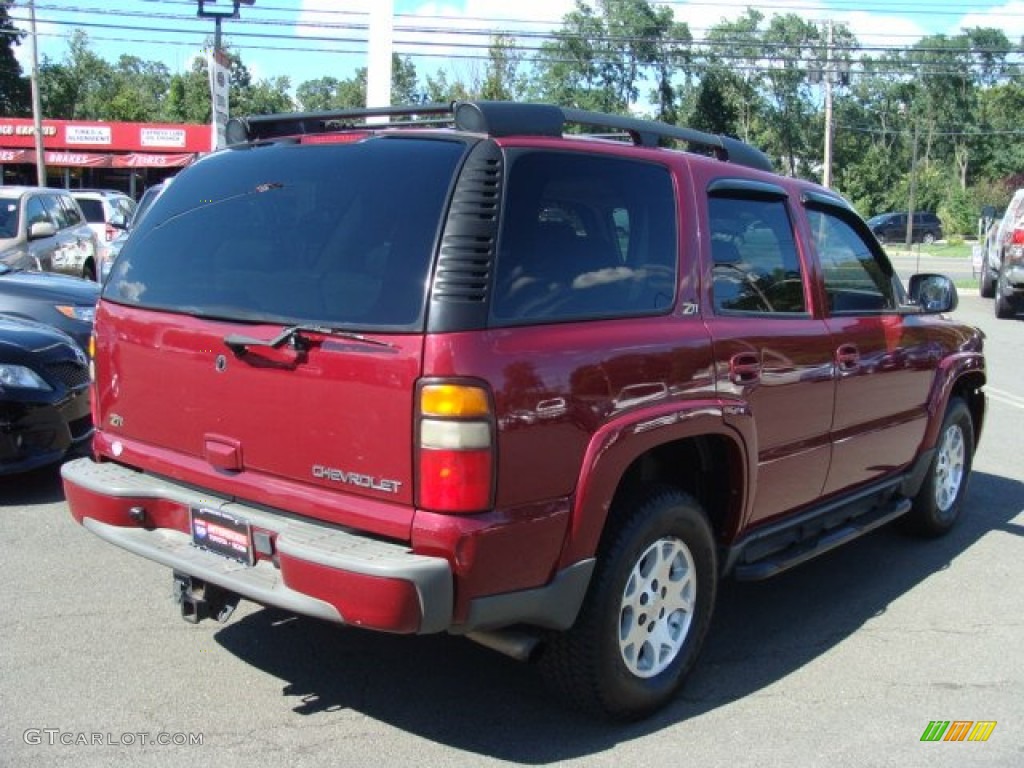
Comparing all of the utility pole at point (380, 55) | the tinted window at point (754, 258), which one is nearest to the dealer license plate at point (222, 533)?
the tinted window at point (754, 258)

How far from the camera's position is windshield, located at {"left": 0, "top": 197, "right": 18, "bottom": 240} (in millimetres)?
12750

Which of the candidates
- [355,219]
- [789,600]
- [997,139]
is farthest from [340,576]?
[997,139]

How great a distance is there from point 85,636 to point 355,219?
7.24 ft

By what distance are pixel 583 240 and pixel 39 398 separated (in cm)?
401

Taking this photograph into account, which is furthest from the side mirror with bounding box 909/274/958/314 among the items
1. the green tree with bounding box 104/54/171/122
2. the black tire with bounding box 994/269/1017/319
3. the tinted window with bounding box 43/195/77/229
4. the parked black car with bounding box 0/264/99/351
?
the green tree with bounding box 104/54/171/122

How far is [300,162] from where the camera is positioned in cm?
350

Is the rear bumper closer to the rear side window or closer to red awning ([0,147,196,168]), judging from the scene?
the rear side window

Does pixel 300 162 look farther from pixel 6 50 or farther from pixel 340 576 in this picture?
pixel 6 50

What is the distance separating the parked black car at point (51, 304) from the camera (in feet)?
25.5

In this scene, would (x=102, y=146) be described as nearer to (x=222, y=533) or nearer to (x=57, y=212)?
(x=57, y=212)

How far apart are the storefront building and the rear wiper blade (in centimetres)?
3905

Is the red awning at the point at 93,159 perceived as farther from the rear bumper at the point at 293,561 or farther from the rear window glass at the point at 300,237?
the rear bumper at the point at 293,561

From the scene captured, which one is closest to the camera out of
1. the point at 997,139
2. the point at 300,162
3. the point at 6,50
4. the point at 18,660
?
the point at 300,162

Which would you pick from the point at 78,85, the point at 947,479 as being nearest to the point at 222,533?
the point at 947,479
